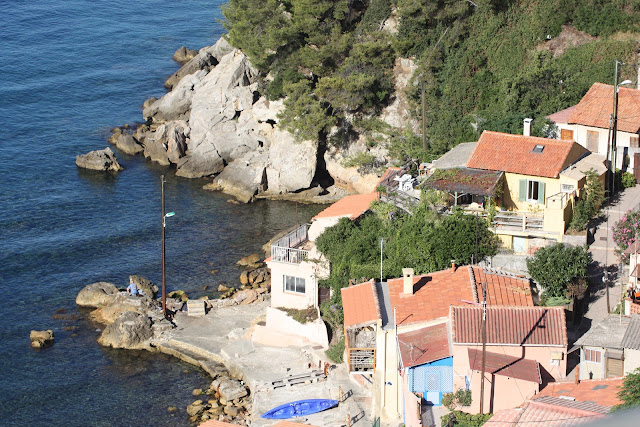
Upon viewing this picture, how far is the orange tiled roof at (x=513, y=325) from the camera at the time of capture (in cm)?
3491

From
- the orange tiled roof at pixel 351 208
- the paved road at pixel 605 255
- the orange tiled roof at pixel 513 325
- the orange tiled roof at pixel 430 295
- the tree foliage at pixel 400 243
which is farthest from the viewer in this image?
the orange tiled roof at pixel 351 208

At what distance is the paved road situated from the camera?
132 feet

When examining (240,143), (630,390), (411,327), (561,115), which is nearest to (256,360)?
(411,327)

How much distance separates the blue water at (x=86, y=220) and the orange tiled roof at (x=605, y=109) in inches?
809

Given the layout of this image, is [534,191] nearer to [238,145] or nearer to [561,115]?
[561,115]

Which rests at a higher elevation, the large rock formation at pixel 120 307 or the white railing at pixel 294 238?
the white railing at pixel 294 238

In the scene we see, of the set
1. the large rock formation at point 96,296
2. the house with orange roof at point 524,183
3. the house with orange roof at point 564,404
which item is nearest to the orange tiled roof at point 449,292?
the house with orange roof at point 524,183

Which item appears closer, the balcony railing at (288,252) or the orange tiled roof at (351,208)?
the balcony railing at (288,252)

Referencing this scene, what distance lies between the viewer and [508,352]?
35.0 meters

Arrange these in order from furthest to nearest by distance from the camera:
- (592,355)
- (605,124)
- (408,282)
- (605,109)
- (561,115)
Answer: (561,115) → (605,109) → (605,124) → (408,282) → (592,355)

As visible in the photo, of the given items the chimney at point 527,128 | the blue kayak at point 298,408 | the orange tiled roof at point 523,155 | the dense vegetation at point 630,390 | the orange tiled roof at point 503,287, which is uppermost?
the chimney at point 527,128

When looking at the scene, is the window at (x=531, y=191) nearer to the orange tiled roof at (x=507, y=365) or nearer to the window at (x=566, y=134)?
the window at (x=566, y=134)

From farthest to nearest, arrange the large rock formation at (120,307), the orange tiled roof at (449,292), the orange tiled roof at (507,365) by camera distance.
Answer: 1. the large rock formation at (120,307)
2. the orange tiled roof at (449,292)
3. the orange tiled roof at (507,365)

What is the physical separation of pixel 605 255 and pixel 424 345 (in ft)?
40.2
